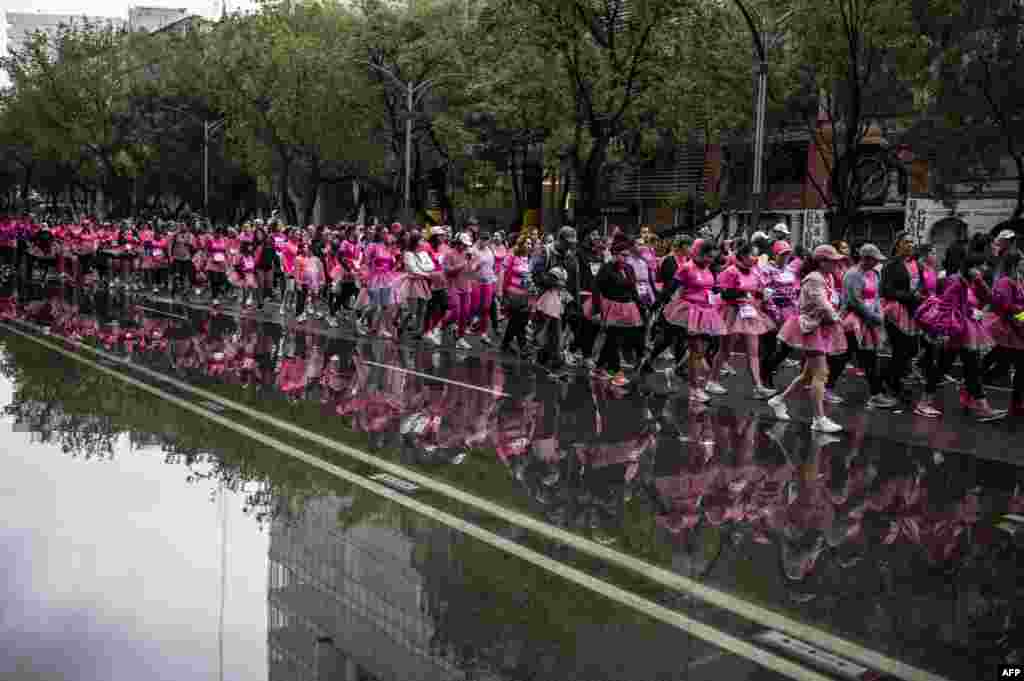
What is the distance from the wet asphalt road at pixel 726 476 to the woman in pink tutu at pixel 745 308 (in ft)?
1.64

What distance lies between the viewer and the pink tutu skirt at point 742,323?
12.3m

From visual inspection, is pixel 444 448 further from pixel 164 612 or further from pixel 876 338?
pixel 876 338

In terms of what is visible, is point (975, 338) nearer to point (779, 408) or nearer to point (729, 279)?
point (779, 408)

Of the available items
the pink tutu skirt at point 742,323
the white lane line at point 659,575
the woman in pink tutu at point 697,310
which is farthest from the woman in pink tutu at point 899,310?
the white lane line at point 659,575

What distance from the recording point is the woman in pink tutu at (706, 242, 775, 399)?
40.4 ft

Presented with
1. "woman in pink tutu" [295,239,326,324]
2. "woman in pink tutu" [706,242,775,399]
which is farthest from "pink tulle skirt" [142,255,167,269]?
"woman in pink tutu" [706,242,775,399]

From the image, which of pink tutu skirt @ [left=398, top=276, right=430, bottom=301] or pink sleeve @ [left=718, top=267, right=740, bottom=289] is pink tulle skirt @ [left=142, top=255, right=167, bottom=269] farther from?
pink sleeve @ [left=718, top=267, right=740, bottom=289]

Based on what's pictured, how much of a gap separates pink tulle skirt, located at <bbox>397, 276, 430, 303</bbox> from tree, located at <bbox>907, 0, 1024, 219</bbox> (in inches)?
540

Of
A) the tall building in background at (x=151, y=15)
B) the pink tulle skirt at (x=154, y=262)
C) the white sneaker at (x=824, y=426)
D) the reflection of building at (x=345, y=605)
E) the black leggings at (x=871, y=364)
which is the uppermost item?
the tall building in background at (x=151, y=15)

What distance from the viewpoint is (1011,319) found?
1203 cm

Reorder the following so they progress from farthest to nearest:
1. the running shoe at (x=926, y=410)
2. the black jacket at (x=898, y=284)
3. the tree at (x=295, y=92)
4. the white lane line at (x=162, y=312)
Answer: the tree at (x=295, y=92), the white lane line at (x=162, y=312), the black jacket at (x=898, y=284), the running shoe at (x=926, y=410)

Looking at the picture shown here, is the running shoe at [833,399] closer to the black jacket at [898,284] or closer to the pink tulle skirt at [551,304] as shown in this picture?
the black jacket at [898,284]

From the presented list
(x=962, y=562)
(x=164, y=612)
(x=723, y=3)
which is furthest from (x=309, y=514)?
(x=723, y=3)

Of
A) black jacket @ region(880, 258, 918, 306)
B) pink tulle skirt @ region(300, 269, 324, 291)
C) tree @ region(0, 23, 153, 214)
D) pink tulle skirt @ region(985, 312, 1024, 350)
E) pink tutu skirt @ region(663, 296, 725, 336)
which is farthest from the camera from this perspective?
tree @ region(0, 23, 153, 214)
